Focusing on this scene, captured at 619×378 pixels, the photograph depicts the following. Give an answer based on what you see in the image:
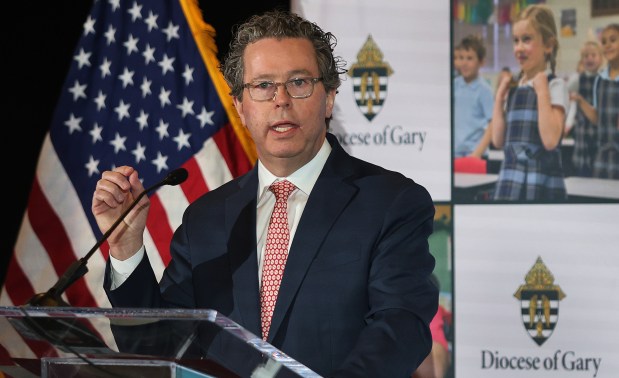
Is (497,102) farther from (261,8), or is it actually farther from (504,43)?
(261,8)

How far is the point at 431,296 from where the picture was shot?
2.13 m

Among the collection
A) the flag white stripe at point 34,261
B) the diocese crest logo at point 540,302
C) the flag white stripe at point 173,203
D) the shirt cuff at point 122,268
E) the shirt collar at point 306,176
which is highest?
the shirt collar at point 306,176

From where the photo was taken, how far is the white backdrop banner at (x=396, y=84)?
3.95m

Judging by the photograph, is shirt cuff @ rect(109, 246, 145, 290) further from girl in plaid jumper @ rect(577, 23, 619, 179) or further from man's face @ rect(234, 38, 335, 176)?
girl in plaid jumper @ rect(577, 23, 619, 179)

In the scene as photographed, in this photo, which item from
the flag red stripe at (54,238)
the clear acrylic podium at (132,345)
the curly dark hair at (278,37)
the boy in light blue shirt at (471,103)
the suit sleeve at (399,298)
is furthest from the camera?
the flag red stripe at (54,238)

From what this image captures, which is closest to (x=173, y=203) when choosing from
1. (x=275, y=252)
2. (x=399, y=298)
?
(x=275, y=252)

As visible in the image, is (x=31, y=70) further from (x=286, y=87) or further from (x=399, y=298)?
(x=399, y=298)

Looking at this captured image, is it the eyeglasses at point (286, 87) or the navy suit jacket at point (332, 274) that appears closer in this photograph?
the navy suit jacket at point (332, 274)

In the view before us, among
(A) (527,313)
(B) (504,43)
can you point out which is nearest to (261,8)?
(B) (504,43)

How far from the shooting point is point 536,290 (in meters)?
3.80

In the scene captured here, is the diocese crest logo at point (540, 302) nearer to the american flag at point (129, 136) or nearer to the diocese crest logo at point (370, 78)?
the diocese crest logo at point (370, 78)

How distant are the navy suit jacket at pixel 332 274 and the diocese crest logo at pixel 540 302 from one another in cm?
164

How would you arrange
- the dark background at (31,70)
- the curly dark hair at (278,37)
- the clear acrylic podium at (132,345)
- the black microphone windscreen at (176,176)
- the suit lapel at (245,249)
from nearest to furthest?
the clear acrylic podium at (132,345) < the black microphone windscreen at (176,176) < the suit lapel at (245,249) < the curly dark hair at (278,37) < the dark background at (31,70)

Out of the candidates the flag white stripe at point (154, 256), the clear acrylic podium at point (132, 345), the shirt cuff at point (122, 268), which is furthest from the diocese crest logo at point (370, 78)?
the clear acrylic podium at point (132, 345)
